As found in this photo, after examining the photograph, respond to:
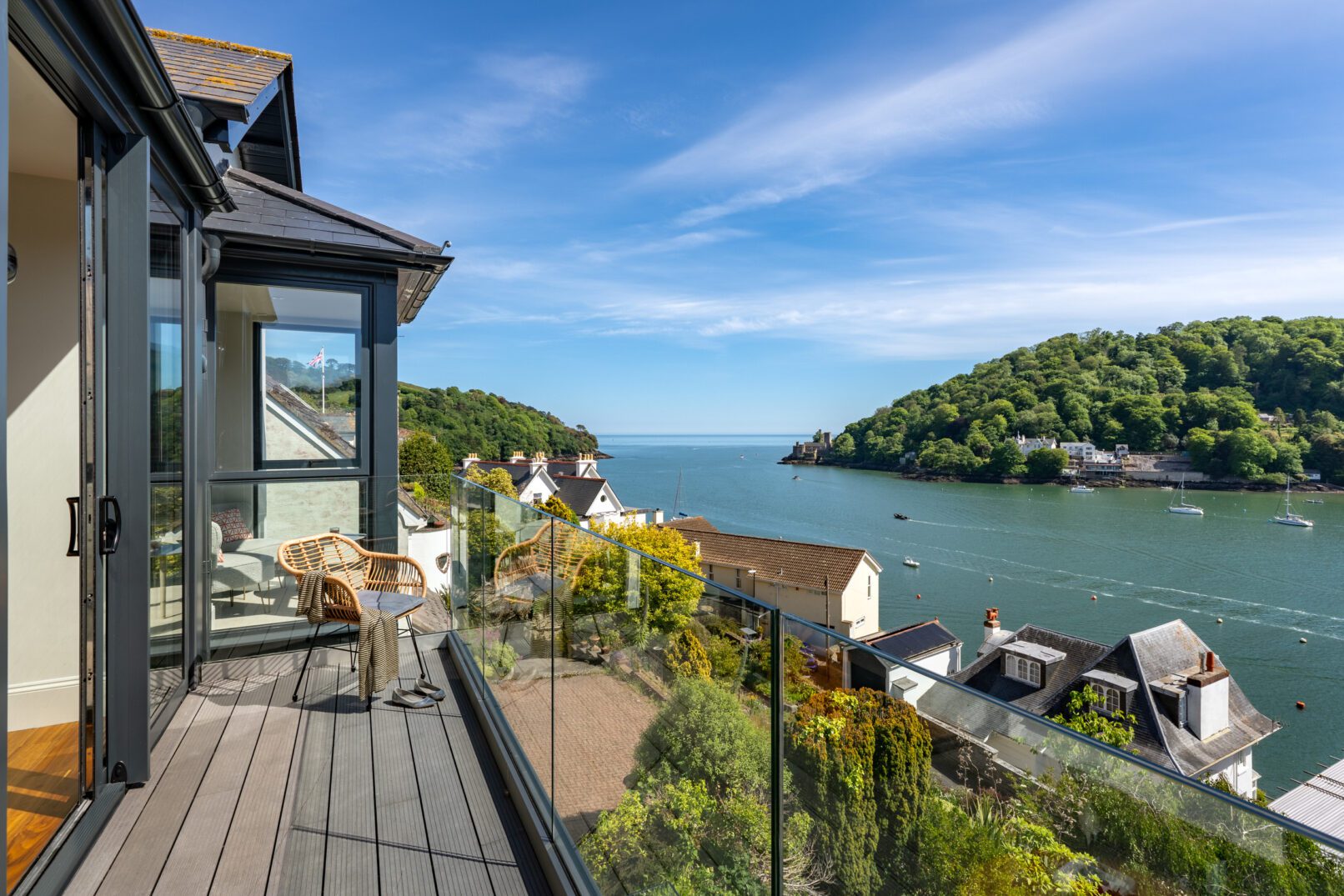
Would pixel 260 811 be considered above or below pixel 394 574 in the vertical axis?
below

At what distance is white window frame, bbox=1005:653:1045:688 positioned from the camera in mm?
19297

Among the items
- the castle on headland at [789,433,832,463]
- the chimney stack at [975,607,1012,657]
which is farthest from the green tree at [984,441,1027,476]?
the chimney stack at [975,607,1012,657]

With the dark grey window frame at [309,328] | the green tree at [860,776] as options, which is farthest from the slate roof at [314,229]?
the green tree at [860,776]

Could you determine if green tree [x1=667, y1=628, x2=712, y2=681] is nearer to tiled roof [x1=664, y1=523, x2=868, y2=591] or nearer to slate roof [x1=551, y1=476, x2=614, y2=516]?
tiled roof [x1=664, y1=523, x2=868, y2=591]

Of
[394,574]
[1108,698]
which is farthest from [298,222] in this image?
[1108,698]

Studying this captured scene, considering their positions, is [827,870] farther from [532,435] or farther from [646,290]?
[646,290]

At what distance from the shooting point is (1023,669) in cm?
1961

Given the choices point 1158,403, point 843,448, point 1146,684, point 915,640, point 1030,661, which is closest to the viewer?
point 1146,684

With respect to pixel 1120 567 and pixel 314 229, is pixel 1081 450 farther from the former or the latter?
pixel 314 229

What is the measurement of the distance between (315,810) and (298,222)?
3.28m

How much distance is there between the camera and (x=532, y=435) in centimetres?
5491

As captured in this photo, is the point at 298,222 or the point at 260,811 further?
the point at 298,222

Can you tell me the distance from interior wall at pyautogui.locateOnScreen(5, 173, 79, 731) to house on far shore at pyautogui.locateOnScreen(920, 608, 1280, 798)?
17495 millimetres

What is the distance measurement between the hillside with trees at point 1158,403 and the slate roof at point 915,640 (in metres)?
46.6
